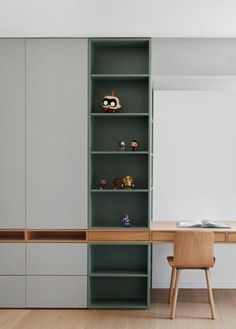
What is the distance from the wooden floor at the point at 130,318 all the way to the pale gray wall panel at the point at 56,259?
1.18 ft

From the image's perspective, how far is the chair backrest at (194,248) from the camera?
4707 millimetres

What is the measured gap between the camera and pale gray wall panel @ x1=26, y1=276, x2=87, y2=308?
502cm

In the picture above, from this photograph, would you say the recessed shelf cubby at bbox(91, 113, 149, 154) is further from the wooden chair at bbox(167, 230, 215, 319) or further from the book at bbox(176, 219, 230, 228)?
the wooden chair at bbox(167, 230, 215, 319)

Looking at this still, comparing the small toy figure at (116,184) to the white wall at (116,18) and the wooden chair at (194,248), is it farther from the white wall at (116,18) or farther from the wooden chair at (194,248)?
the white wall at (116,18)

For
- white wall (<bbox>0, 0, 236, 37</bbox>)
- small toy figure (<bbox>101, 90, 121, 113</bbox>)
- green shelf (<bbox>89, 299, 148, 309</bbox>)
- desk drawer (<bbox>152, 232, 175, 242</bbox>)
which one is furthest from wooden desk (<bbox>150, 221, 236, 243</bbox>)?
white wall (<bbox>0, 0, 236, 37</bbox>)

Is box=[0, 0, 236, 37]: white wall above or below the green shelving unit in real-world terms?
above

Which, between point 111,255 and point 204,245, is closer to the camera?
point 204,245

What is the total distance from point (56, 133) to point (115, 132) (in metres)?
0.62

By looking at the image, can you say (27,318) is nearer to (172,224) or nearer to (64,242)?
(64,242)

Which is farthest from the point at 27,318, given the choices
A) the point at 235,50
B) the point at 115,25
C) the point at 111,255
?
the point at 235,50

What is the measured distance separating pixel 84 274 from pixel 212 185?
160 cm

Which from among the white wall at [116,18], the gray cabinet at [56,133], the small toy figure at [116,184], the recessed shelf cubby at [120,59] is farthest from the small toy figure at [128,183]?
the white wall at [116,18]

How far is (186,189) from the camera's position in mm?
5637

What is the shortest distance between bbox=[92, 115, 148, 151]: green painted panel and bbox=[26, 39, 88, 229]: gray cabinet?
337 mm
